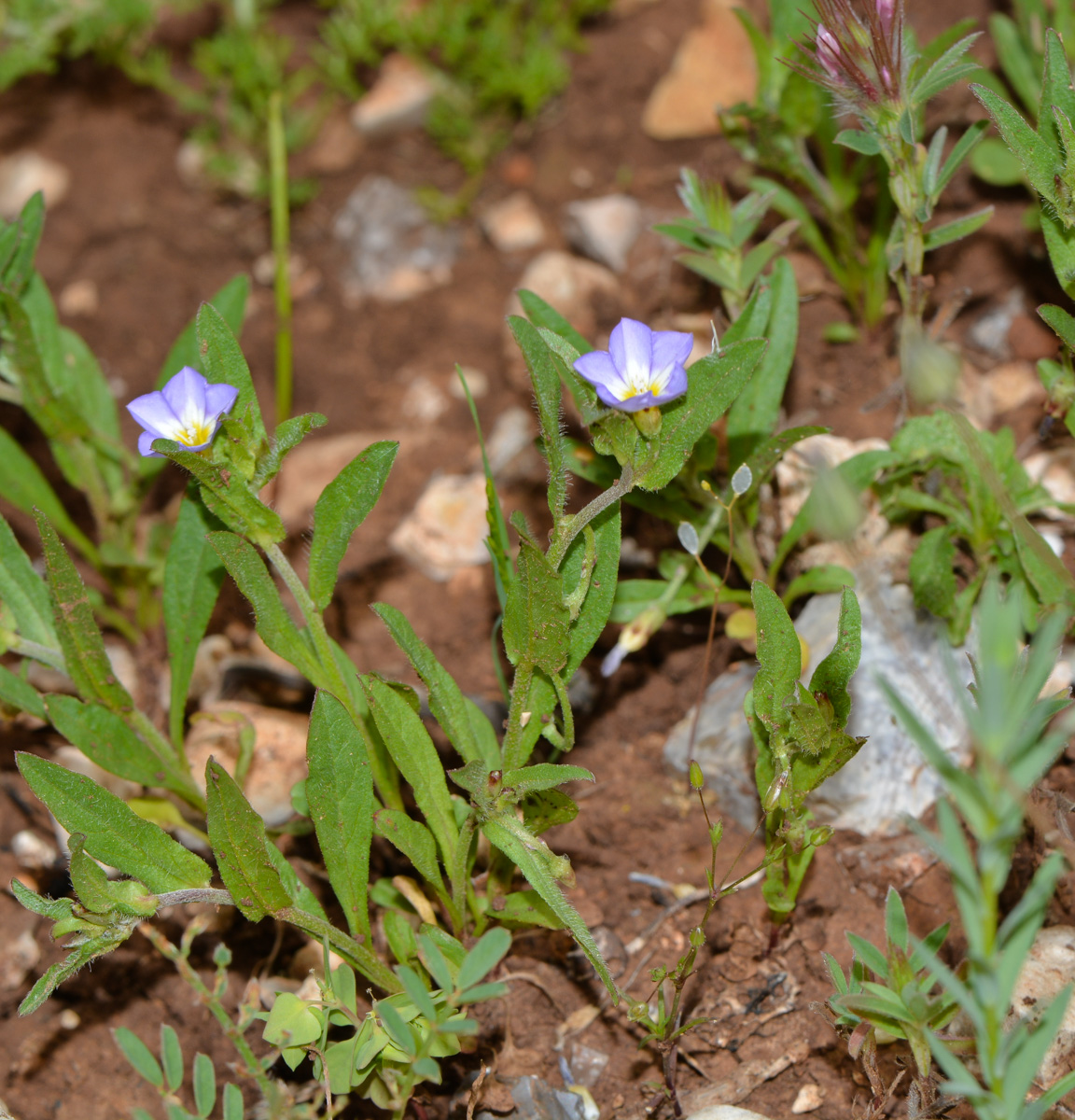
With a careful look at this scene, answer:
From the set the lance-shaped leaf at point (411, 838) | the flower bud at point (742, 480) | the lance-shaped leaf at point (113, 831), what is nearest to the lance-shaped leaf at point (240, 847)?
the lance-shaped leaf at point (113, 831)

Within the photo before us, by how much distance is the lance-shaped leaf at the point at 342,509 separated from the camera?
2.49 metres

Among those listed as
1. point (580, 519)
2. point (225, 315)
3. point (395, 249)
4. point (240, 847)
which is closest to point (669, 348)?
point (580, 519)

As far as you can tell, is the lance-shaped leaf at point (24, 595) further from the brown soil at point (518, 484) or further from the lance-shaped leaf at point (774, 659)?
the lance-shaped leaf at point (774, 659)

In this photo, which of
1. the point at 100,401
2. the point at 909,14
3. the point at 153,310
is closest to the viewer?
the point at 100,401

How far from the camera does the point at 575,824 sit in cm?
286

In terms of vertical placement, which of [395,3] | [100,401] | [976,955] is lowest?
[976,955]

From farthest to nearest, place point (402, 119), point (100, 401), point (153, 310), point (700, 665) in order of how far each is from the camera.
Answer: point (402, 119)
point (153, 310)
point (100, 401)
point (700, 665)

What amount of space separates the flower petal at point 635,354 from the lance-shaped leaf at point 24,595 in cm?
162

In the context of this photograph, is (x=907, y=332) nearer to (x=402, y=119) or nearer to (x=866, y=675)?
(x=866, y=675)

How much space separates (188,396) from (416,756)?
3.10 feet

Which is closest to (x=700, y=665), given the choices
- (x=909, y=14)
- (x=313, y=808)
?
(x=313, y=808)

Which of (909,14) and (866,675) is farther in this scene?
(909,14)

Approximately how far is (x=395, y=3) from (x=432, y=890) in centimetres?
375

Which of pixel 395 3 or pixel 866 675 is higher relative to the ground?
pixel 395 3
